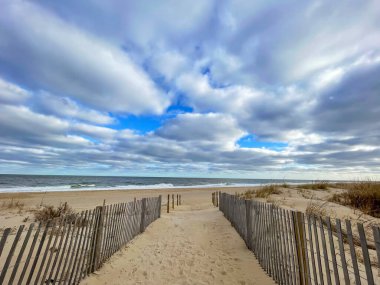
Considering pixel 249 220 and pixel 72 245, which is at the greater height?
pixel 249 220

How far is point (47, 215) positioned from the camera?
998 cm

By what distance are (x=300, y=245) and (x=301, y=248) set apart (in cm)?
5

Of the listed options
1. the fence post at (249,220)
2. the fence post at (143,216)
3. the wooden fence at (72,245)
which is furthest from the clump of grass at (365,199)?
the wooden fence at (72,245)

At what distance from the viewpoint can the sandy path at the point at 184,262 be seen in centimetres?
536

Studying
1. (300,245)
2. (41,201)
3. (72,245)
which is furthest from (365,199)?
(41,201)

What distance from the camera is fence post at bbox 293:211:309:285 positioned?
3.86 m

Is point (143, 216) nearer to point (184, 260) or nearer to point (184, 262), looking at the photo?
point (184, 260)

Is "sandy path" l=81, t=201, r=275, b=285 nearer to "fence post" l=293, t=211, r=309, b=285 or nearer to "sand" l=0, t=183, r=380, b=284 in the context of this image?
"sand" l=0, t=183, r=380, b=284

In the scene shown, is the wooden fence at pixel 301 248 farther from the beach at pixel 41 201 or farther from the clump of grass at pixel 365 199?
the beach at pixel 41 201

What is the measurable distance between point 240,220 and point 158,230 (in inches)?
146

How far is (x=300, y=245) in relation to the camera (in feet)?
13.1

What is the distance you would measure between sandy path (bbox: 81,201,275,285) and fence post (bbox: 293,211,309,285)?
143 centimetres

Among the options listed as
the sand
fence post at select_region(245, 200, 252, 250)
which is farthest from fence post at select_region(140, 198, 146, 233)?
fence post at select_region(245, 200, 252, 250)

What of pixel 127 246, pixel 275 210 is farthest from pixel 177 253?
pixel 275 210
